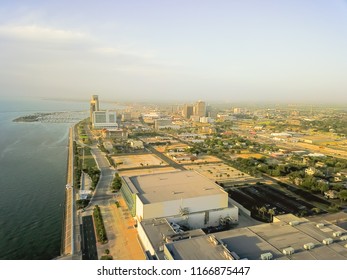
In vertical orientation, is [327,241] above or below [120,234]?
above

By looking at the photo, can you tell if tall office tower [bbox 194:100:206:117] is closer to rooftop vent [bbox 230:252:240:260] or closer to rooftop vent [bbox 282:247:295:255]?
rooftop vent [bbox 282:247:295:255]

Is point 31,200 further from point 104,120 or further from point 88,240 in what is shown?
point 104,120

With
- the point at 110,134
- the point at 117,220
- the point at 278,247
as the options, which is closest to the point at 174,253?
the point at 278,247

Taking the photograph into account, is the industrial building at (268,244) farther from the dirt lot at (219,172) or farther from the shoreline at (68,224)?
the dirt lot at (219,172)

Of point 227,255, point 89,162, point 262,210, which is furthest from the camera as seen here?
point 89,162

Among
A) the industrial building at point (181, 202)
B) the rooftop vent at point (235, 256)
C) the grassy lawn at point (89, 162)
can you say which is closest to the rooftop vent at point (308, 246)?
the rooftop vent at point (235, 256)

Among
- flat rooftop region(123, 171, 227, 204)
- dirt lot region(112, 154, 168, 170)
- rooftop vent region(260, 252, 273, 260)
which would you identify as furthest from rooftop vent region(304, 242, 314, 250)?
dirt lot region(112, 154, 168, 170)

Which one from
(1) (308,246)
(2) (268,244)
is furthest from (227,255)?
(1) (308,246)
